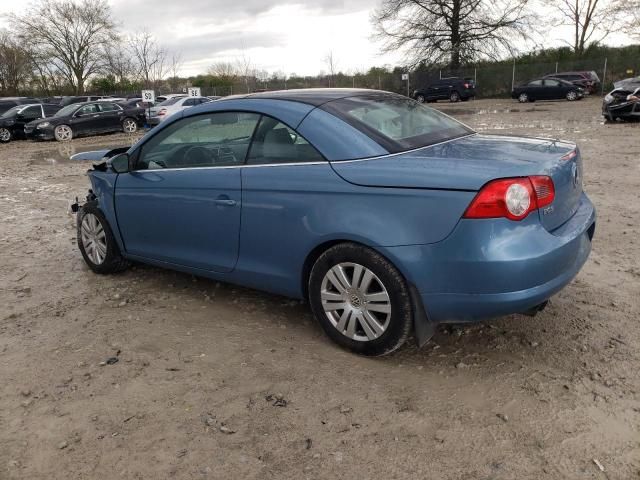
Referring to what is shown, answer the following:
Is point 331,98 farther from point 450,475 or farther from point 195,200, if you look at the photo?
point 450,475

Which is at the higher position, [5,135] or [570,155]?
[570,155]

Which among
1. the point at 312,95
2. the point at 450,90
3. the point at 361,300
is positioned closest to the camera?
the point at 361,300

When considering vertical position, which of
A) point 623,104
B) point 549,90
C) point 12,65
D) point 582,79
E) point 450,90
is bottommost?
point 623,104

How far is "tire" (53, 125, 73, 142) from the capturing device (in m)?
20.7

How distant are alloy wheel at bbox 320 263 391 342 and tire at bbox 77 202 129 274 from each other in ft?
7.74

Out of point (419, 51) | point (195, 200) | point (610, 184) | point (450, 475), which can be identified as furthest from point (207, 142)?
point (419, 51)

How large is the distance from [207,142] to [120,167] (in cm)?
87

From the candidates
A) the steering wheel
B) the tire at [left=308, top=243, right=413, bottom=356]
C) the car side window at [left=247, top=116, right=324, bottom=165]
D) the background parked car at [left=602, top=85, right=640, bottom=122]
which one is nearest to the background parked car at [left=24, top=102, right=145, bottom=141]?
the background parked car at [left=602, top=85, right=640, bottom=122]

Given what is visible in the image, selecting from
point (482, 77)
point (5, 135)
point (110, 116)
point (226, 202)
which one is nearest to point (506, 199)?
point (226, 202)

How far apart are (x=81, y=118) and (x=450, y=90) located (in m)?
25.0

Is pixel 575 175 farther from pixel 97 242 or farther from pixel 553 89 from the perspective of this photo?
pixel 553 89

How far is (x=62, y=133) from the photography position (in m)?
20.9

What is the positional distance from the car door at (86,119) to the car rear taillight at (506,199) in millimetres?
21355

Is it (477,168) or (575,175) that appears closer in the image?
(477,168)
